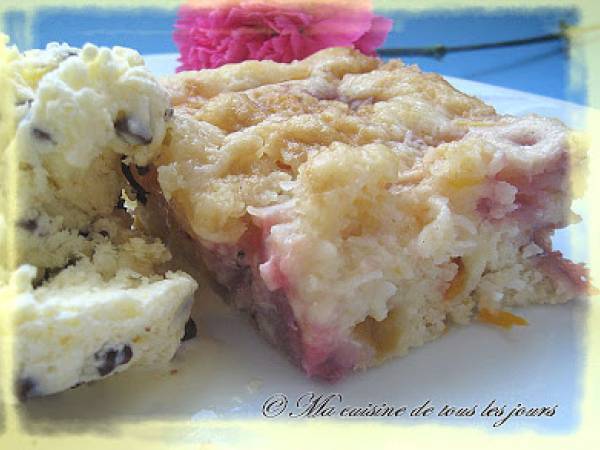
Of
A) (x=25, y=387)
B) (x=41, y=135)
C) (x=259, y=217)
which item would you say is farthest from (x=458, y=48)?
(x=25, y=387)

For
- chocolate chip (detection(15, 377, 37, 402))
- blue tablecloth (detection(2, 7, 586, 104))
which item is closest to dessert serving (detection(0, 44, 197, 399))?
chocolate chip (detection(15, 377, 37, 402))

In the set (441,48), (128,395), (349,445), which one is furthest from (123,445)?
(441,48)

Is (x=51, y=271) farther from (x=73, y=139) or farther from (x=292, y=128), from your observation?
(x=292, y=128)

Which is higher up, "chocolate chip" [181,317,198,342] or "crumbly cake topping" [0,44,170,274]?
"crumbly cake topping" [0,44,170,274]

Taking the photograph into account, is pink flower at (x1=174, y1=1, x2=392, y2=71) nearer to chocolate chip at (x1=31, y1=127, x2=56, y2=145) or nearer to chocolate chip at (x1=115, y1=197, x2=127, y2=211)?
chocolate chip at (x1=115, y1=197, x2=127, y2=211)

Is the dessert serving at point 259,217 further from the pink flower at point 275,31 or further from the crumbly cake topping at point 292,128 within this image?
the pink flower at point 275,31

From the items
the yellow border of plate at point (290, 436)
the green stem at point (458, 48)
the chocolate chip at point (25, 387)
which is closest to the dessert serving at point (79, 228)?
the chocolate chip at point (25, 387)

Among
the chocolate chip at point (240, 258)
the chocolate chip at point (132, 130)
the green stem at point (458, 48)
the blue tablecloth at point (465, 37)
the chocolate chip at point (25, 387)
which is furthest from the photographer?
the green stem at point (458, 48)

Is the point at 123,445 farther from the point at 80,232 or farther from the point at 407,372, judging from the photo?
the point at 407,372
